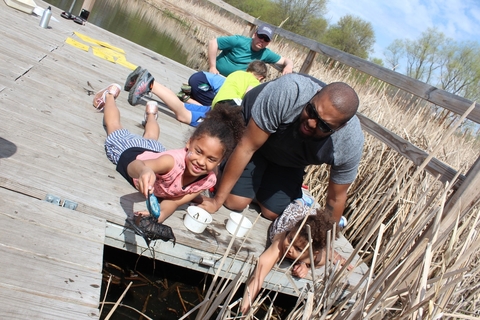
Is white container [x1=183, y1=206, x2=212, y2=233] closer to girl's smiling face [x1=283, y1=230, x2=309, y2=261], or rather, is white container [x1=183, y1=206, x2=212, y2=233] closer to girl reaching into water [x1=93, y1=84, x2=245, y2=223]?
girl reaching into water [x1=93, y1=84, x2=245, y2=223]

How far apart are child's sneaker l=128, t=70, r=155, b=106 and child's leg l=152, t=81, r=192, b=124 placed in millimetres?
196

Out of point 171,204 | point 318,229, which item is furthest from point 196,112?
point 318,229

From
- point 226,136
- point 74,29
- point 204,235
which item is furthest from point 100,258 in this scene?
point 74,29

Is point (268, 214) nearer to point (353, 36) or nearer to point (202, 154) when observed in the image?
point (202, 154)

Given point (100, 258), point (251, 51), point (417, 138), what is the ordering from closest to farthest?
point (100, 258) → point (417, 138) → point (251, 51)

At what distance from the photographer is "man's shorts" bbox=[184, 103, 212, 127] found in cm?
475

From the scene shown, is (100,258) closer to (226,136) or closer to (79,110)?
(226,136)

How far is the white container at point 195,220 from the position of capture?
2.77 m

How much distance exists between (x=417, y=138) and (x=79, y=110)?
9.36 ft

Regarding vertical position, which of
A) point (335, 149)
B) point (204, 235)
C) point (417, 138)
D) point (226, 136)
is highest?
point (417, 138)

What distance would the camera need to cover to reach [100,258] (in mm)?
1996

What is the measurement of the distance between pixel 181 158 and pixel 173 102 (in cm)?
185

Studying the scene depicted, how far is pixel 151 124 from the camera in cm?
370

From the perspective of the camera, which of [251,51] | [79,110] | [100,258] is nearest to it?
[100,258]
